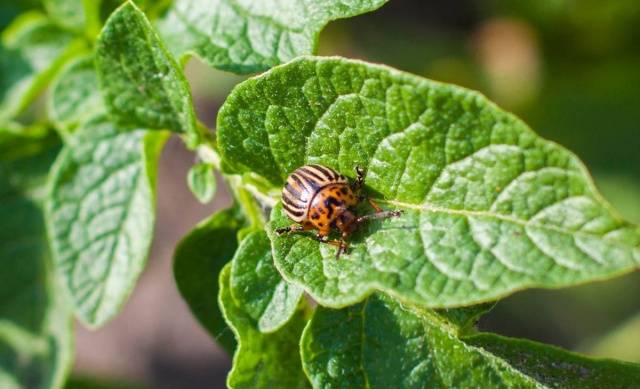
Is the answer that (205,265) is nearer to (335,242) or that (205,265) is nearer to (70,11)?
(335,242)

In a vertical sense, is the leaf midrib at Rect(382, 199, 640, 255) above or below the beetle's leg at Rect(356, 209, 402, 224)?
above

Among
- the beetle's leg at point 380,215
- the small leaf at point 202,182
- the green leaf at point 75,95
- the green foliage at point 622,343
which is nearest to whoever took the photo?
the beetle's leg at point 380,215

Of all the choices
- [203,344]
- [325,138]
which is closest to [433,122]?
[325,138]

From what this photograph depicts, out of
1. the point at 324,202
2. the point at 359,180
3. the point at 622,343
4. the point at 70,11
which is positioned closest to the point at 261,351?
the point at 324,202

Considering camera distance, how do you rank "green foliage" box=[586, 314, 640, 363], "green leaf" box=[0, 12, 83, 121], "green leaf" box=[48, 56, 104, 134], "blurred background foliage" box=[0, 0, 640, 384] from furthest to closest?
"blurred background foliage" box=[0, 0, 640, 384] → "green foliage" box=[586, 314, 640, 363] → "green leaf" box=[0, 12, 83, 121] → "green leaf" box=[48, 56, 104, 134]

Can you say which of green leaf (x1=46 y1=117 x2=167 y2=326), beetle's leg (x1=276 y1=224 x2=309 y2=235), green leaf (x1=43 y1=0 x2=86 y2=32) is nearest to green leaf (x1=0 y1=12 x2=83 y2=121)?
green leaf (x1=43 y1=0 x2=86 y2=32)

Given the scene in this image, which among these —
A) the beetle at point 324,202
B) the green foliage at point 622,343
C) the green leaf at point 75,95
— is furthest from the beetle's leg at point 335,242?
the green foliage at point 622,343

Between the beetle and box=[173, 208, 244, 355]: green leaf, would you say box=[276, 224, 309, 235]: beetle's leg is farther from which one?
box=[173, 208, 244, 355]: green leaf

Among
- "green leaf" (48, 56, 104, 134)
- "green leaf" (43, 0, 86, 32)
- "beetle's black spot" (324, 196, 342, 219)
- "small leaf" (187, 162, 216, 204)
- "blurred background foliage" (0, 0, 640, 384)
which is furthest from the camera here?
"blurred background foliage" (0, 0, 640, 384)

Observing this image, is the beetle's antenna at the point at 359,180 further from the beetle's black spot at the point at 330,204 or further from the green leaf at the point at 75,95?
the green leaf at the point at 75,95
